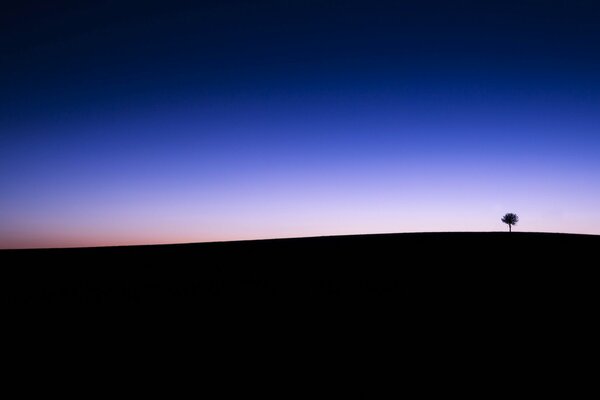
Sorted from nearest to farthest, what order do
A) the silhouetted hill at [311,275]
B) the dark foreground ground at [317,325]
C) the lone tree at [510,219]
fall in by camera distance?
the dark foreground ground at [317,325], the silhouetted hill at [311,275], the lone tree at [510,219]

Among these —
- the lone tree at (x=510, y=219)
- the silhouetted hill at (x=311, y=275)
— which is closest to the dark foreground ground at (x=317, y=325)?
the silhouetted hill at (x=311, y=275)

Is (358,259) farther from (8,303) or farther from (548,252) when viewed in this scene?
(8,303)

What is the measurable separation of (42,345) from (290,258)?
647cm

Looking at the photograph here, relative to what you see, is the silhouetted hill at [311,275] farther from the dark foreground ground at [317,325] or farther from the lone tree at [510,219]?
the lone tree at [510,219]

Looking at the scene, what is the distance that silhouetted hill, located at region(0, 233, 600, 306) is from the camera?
6637 millimetres

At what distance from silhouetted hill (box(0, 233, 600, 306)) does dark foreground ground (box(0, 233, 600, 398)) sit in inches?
2.3

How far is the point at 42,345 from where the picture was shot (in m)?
4.78

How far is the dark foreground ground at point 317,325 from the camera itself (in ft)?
13.1

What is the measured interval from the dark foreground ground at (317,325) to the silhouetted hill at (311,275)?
0.06m

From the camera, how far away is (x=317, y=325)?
5.38 meters

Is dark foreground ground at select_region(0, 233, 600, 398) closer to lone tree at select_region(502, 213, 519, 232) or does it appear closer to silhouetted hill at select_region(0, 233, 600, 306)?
silhouetted hill at select_region(0, 233, 600, 306)

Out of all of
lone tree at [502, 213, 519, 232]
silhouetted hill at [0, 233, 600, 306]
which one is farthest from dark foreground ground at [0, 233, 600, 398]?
lone tree at [502, 213, 519, 232]

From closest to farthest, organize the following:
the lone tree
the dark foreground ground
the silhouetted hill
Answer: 1. the dark foreground ground
2. the silhouetted hill
3. the lone tree

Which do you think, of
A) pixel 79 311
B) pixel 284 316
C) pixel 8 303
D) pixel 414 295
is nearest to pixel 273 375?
pixel 284 316
